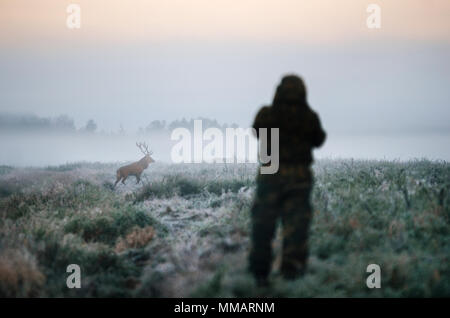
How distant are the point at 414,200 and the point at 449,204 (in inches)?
24.2

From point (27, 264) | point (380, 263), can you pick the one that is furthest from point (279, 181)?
point (27, 264)

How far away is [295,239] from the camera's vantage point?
4.38m

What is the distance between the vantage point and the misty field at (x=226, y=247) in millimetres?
4629

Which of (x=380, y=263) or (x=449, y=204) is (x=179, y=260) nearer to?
(x=380, y=263)

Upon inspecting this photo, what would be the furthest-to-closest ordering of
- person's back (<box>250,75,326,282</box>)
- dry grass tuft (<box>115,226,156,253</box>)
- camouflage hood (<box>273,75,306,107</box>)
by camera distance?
1. dry grass tuft (<box>115,226,156,253</box>)
2. camouflage hood (<box>273,75,306,107</box>)
3. person's back (<box>250,75,326,282</box>)

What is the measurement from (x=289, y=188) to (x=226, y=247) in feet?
7.24

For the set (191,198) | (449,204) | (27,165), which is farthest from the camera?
(27,165)

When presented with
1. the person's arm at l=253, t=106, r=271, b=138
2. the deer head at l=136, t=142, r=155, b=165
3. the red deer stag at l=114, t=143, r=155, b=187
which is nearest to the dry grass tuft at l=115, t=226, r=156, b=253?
the person's arm at l=253, t=106, r=271, b=138

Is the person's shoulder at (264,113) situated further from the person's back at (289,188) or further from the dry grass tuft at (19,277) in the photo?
the dry grass tuft at (19,277)

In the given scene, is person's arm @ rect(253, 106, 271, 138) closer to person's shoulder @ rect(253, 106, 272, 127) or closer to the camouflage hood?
person's shoulder @ rect(253, 106, 272, 127)

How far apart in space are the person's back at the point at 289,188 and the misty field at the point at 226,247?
38 centimetres

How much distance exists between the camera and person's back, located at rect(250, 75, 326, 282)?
4.39m

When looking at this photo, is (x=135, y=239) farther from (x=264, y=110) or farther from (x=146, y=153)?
(x=146, y=153)

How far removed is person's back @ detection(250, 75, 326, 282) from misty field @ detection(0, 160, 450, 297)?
378 millimetres
